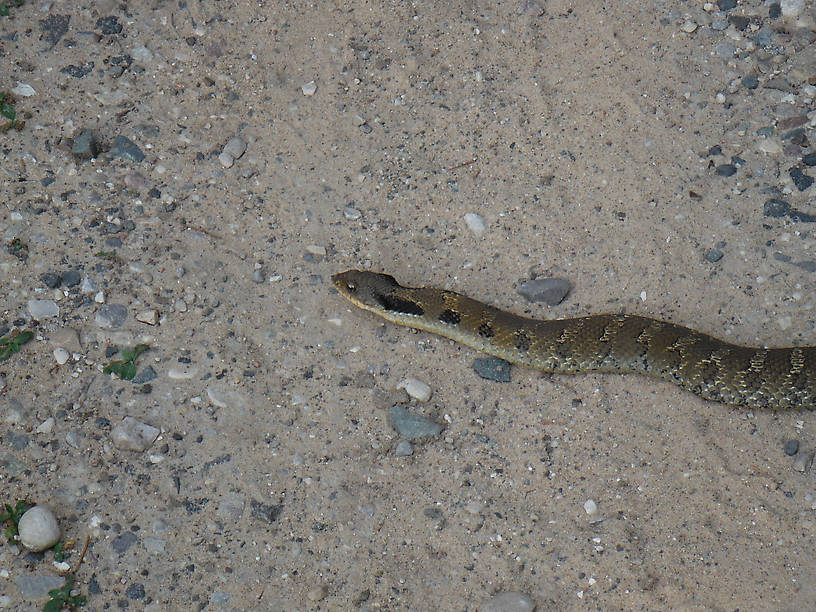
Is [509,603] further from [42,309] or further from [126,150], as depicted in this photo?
[126,150]

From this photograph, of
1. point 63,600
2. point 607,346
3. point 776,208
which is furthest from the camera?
point 776,208

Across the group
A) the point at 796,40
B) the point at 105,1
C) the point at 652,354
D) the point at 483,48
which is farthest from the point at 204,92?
the point at 796,40

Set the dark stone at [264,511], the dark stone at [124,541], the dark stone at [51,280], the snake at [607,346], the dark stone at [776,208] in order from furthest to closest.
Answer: the dark stone at [776,208], the dark stone at [51,280], the snake at [607,346], the dark stone at [264,511], the dark stone at [124,541]

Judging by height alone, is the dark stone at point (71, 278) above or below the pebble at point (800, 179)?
below

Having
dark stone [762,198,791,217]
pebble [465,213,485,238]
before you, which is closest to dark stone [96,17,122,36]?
pebble [465,213,485,238]

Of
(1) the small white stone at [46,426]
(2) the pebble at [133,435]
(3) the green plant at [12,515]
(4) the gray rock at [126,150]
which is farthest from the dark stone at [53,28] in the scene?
(3) the green plant at [12,515]

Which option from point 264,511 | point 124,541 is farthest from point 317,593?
point 124,541

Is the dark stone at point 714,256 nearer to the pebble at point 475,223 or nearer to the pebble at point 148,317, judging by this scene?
the pebble at point 475,223
